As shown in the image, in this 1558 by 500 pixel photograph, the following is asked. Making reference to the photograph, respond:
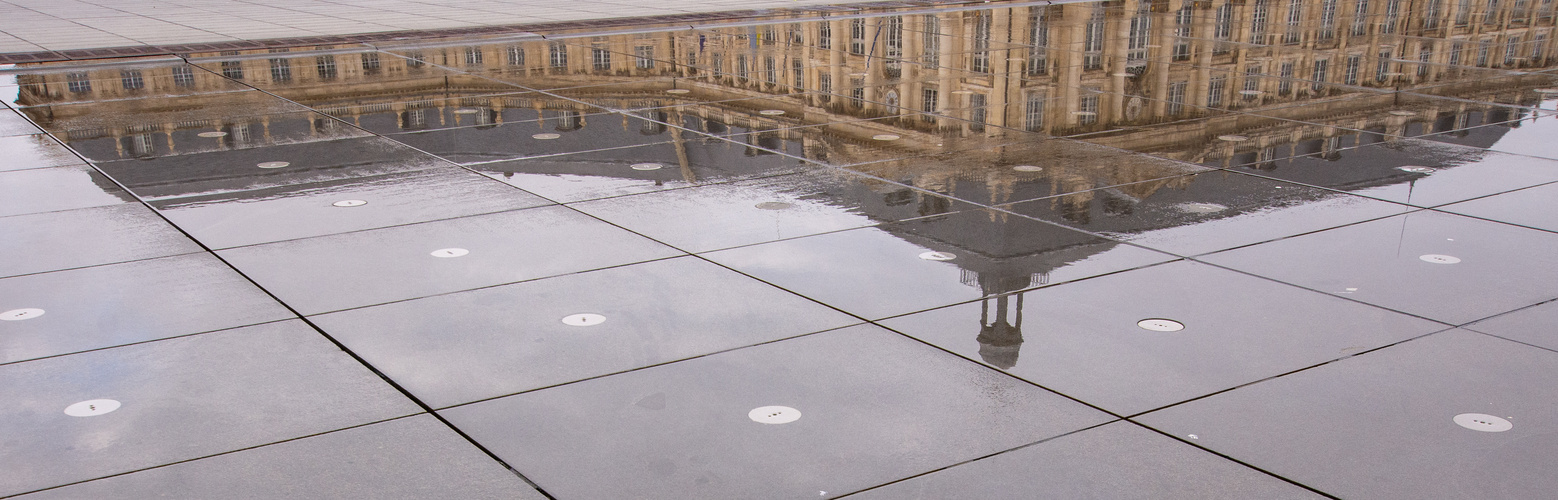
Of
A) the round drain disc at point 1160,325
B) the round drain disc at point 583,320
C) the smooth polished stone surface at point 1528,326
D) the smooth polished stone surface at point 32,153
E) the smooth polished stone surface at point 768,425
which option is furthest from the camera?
the smooth polished stone surface at point 32,153

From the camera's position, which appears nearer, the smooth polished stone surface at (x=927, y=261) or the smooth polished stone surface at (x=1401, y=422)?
the smooth polished stone surface at (x=1401, y=422)

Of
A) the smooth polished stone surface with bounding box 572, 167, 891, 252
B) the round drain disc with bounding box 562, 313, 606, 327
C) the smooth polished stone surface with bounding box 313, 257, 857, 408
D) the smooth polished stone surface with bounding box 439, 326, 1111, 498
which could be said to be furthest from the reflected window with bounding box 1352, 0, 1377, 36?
the round drain disc with bounding box 562, 313, 606, 327

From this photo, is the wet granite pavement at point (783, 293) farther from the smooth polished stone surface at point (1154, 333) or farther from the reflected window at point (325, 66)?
the reflected window at point (325, 66)

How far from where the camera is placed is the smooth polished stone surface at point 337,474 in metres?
3.80

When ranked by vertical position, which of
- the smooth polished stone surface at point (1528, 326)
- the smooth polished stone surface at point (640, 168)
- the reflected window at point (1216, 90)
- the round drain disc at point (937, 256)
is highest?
the reflected window at point (1216, 90)

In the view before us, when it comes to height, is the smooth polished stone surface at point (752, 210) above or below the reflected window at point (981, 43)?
below

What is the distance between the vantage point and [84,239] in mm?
6742

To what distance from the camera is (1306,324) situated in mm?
5242

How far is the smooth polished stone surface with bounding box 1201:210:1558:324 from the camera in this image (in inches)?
220

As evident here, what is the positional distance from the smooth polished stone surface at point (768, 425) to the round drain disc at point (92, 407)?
1293mm

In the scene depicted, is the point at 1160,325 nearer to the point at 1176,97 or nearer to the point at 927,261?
the point at 927,261

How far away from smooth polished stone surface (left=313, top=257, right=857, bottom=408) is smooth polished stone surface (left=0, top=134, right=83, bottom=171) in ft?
16.0

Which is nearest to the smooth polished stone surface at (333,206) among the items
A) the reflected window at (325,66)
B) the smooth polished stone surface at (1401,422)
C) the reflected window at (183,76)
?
the smooth polished stone surface at (1401,422)

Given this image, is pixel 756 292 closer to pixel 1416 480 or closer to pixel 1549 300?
pixel 1416 480
